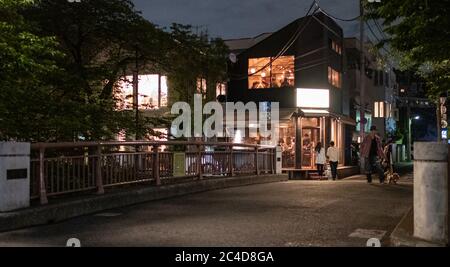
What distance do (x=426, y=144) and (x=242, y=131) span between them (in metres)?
24.0

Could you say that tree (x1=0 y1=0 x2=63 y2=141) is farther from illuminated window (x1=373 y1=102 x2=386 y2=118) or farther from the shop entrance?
illuminated window (x1=373 y1=102 x2=386 y2=118)

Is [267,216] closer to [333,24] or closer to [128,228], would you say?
[128,228]

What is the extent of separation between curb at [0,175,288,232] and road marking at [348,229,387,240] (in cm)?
481

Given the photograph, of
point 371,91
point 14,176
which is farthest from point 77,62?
point 371,91

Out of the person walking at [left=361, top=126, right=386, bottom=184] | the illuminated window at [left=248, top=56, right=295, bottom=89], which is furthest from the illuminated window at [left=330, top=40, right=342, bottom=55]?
the person walking at [left=361, top=126, right=386, bottom=184]

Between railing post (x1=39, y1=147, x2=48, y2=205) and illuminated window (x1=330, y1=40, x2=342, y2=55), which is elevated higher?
illuminated window (x1=330, y1=40, x2=342, y2=55)

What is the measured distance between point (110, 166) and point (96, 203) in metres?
1.06

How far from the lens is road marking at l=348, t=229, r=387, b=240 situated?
7.11 meters

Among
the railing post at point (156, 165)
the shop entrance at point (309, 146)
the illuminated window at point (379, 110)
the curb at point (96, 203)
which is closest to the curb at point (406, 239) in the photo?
the curb at point (96, 203)

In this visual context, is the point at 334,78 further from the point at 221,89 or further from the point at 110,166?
the point at 110,166

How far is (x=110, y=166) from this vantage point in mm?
10492

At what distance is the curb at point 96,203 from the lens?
307 inches

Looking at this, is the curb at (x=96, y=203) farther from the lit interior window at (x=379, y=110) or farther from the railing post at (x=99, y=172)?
the lit interior window at (x=379, y=110)

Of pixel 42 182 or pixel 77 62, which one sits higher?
pixel 77 62
